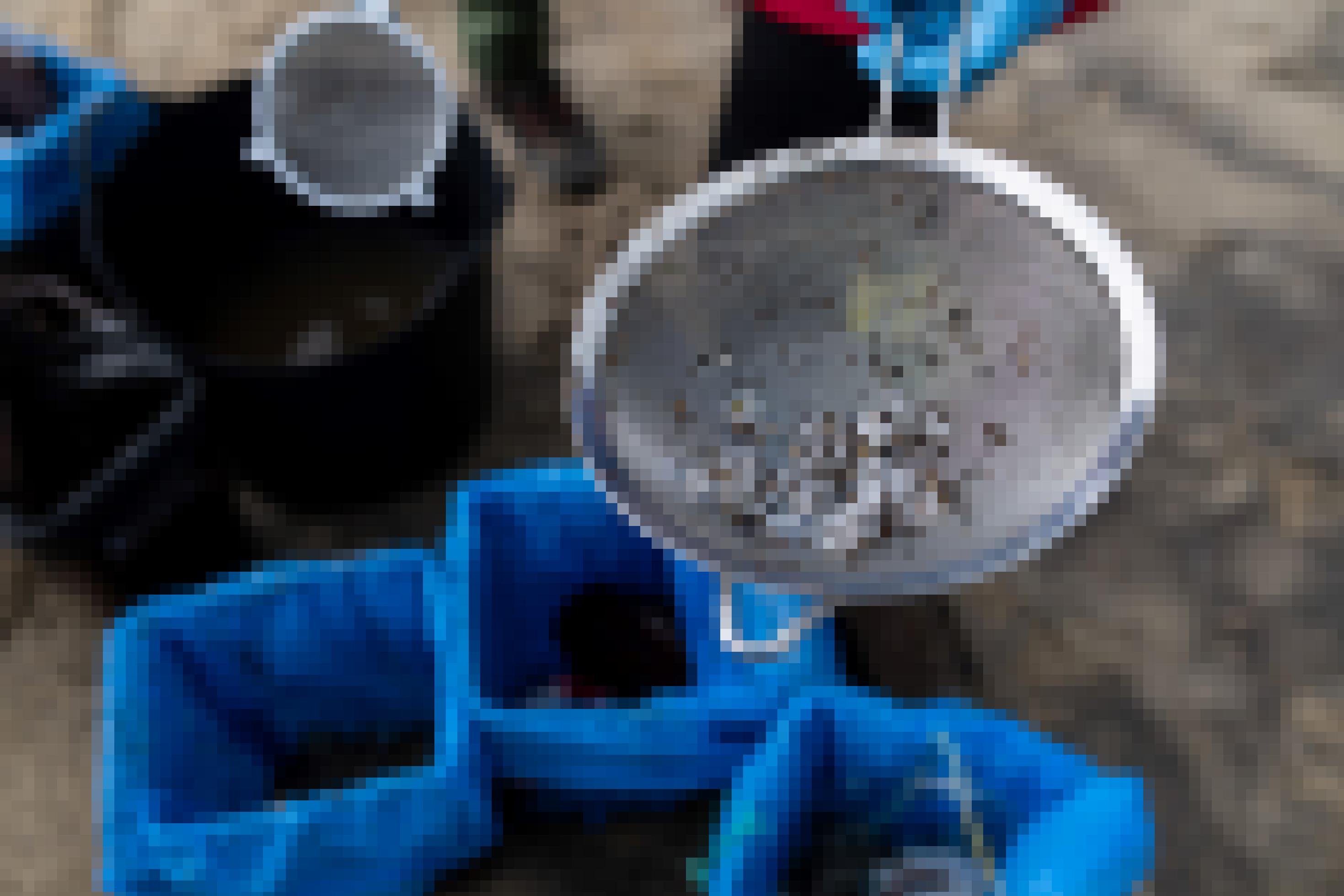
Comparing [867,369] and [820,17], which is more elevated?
[820,17]

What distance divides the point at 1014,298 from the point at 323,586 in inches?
29.4

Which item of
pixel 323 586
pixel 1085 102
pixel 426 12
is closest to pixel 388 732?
pixel 323 586

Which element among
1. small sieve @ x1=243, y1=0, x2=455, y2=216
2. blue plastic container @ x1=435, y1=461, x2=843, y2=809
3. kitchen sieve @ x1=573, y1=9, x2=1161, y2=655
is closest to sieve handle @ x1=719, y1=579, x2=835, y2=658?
blue plastic container @ x1=435, y1=461, x2=843, y2=809

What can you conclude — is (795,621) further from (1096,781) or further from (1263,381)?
(1263,381)

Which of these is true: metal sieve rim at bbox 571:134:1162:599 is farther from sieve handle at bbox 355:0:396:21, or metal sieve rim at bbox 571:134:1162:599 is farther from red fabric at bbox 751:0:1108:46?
sieve handle at bbox 355:0:396:21

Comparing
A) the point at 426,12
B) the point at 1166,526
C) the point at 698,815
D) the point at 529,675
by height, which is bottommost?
the point at 698,815

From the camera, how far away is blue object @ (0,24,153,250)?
1423 mm

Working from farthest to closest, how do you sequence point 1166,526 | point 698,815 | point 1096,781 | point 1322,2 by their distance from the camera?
point 1322,2, point 1166,526, point 698,815, point 1096,781

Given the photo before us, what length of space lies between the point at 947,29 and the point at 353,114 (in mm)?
898

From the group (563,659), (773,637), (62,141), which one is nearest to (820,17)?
(773,637)

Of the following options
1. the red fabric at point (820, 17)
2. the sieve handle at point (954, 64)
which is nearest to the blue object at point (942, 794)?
the sieve handle at point (954, 64)

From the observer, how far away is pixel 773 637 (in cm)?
114

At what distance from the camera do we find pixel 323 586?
46.4 inches

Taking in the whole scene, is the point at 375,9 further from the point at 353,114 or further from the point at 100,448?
the point at 100,448
